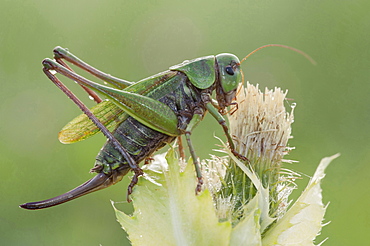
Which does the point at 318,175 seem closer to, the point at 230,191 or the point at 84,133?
the point at 230,191

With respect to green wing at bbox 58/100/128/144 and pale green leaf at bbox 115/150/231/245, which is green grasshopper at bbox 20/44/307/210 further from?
pale green leaf at bbox 115/150/231/245

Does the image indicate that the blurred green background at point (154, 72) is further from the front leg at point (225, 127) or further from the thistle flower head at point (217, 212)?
the thistle flower head at point (217, 212)

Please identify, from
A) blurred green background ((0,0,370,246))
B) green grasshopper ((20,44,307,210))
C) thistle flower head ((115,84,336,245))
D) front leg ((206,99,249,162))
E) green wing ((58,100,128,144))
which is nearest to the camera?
thistle flower head ((115,84,336,245))

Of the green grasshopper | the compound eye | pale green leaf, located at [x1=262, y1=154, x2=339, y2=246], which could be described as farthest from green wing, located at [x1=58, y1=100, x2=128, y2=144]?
→ pale green leaf, located at [x1=262, y1=154, x2=339, y2=246]

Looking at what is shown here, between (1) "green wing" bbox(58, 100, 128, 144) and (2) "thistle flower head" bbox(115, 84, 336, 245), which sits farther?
(1) "green wing" bbox(58, 100, 128, 144)

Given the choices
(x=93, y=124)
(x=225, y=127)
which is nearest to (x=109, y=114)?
(x=93, y=124)

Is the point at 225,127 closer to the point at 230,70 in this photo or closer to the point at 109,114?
the point at 230,70
